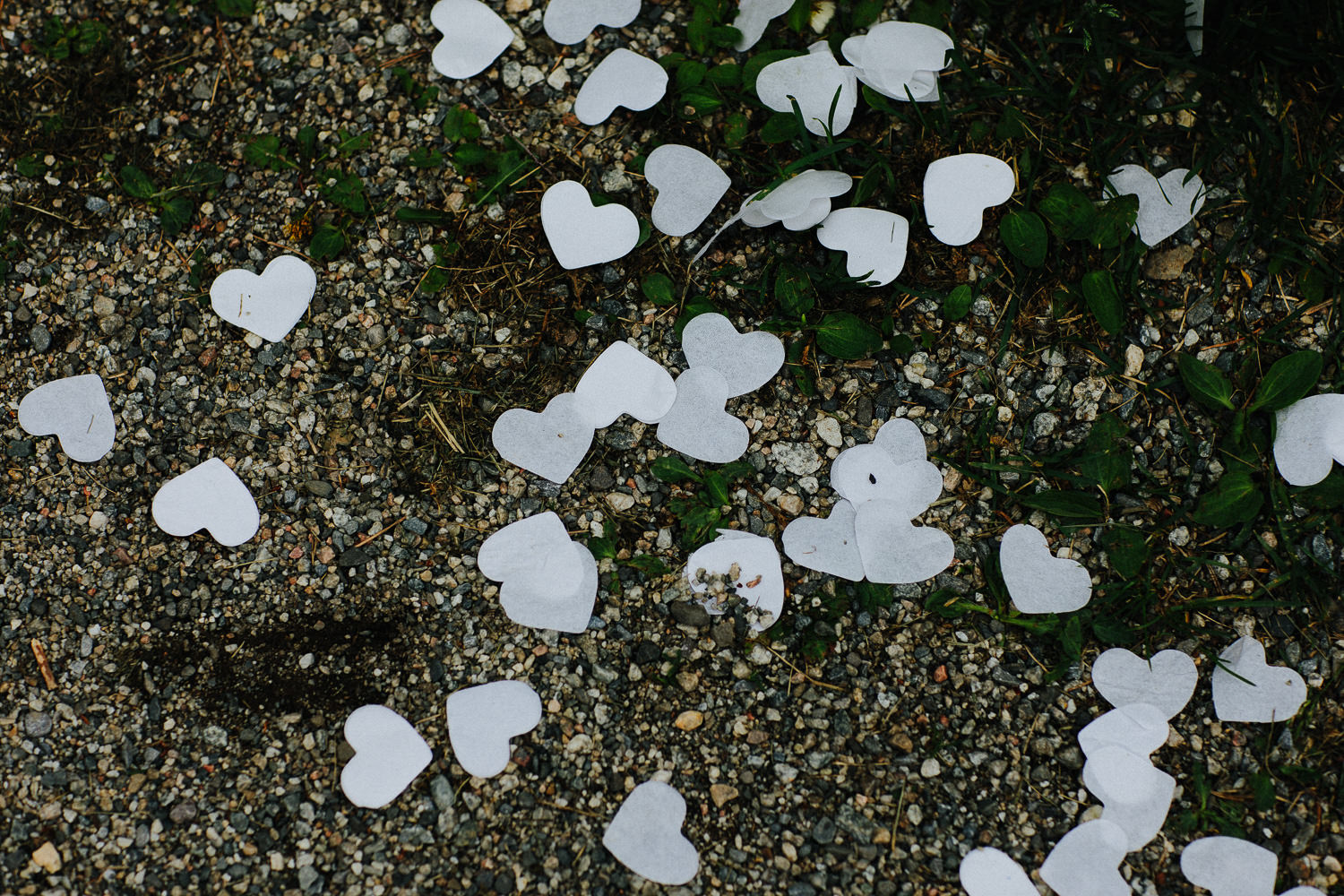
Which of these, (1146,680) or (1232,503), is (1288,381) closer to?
(1232,503)

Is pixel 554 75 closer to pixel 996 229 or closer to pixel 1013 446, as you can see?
pixel 996 229

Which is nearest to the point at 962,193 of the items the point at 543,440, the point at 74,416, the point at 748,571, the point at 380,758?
the point at 748,571

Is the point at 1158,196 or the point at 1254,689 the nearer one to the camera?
the point at 1254,689

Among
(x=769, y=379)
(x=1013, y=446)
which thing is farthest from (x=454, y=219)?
(x=1013, y=446)

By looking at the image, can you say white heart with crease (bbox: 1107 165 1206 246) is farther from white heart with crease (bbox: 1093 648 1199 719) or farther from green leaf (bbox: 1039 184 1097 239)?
white heart with crease (bbox: 1093 648 1199 719)

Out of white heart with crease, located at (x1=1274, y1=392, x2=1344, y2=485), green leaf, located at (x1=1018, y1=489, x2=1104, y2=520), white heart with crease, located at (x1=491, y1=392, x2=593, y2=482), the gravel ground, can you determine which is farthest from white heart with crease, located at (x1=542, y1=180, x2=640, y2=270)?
white heart with crease, located at (x1=1274, y1=392, x2=1344, y2=485)

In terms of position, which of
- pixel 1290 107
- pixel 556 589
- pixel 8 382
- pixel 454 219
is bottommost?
pixel 556 589

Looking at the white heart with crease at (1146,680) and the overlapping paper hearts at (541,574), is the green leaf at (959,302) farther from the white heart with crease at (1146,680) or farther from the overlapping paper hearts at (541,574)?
the overlapping paper hearts at (541,574)
